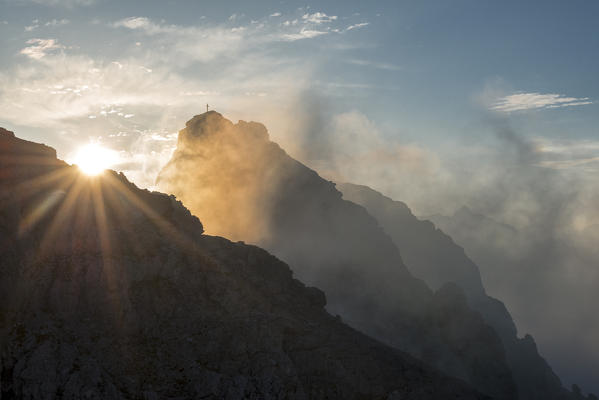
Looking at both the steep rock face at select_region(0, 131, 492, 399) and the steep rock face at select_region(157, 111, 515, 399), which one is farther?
the steep rock face at select_region(157, 111, 515, 399)

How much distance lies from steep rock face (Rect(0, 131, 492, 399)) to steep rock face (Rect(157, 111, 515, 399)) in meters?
91.8

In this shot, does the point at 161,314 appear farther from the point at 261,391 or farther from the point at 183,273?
the point at 261,391

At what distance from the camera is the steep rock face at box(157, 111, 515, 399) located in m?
143

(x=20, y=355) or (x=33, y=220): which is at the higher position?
(x=33, y=220)

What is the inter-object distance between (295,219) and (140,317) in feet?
400

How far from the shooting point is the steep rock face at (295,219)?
14338 cm

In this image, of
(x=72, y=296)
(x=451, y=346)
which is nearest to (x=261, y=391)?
(x=72, y=296)

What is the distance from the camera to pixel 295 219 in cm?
16275

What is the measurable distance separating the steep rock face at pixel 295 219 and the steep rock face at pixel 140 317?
9177cm

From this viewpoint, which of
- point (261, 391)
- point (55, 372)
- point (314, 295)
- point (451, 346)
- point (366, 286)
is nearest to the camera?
point (55, 372)

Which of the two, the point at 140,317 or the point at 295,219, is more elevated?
the point at 140,317

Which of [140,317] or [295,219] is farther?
[295,219]

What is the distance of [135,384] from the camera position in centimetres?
3500

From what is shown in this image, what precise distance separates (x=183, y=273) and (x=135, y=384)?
15366 millimetres
